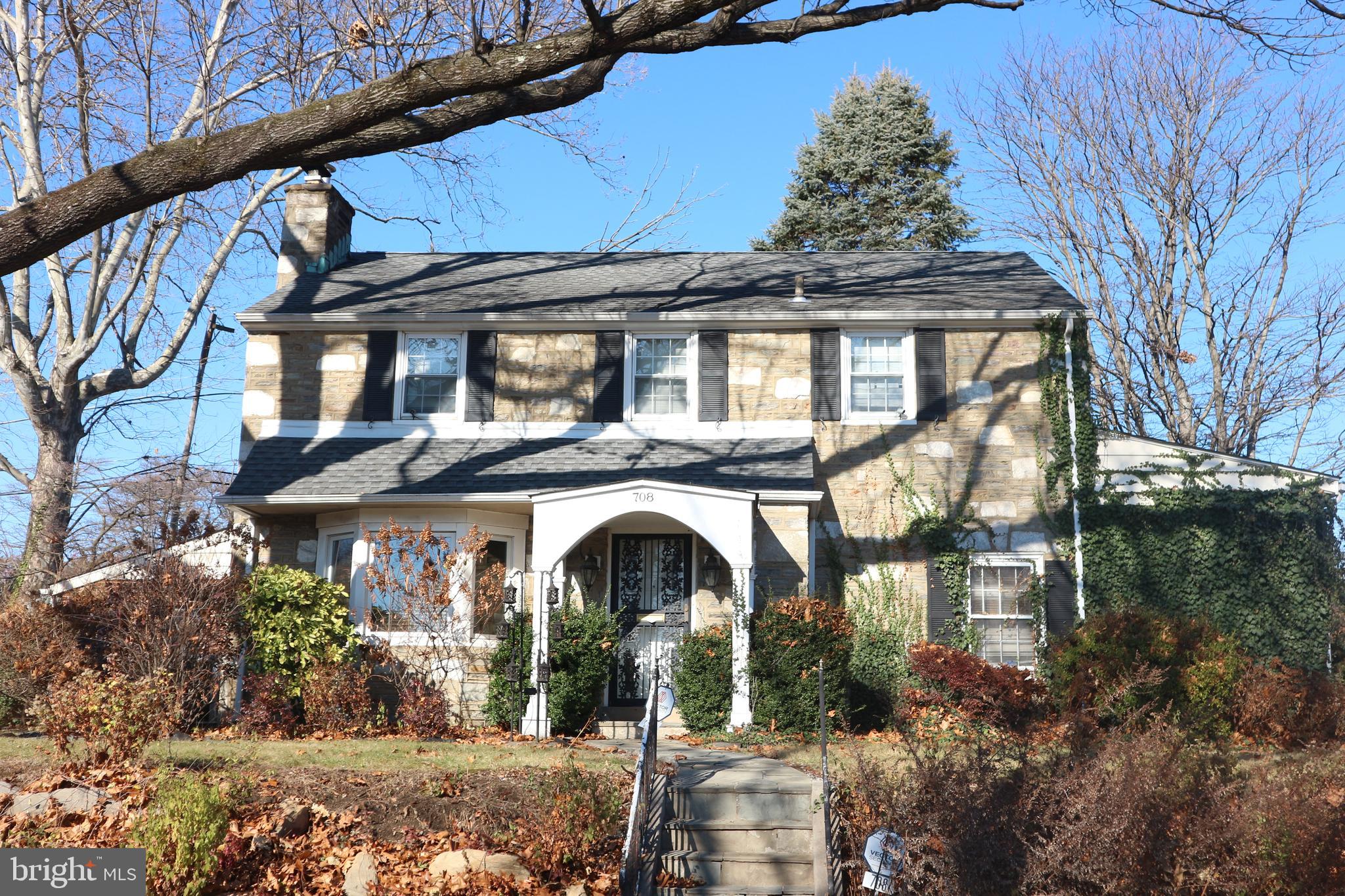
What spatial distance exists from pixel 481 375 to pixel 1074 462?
818 cm

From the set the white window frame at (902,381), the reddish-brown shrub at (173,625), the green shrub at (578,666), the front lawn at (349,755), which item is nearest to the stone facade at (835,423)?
the white window frame at (902,381)

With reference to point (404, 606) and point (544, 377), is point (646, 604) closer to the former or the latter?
point (404, 606)

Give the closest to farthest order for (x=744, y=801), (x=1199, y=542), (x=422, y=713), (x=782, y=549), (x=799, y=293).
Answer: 1. (x=744, y=801)
2. (x=422, y=713)
3. (x=782, y=549)
4. (x=1199, y=542)
5. (x=799, y=293)

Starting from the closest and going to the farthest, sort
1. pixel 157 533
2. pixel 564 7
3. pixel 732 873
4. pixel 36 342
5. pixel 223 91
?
pixel 732 873 < pixel 564 7 < pixel 157 533 < pixel 223 91 < pixel 36 342

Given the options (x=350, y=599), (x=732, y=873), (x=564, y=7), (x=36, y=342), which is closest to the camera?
(x=732, y=873)

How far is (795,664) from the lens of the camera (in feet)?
40.9

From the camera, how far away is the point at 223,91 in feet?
56.6

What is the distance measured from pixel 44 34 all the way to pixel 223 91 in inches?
97.0

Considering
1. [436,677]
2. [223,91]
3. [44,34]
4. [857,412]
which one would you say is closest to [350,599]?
[436,677]

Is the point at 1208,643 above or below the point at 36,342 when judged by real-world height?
below

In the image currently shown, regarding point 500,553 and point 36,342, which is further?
point 36,342

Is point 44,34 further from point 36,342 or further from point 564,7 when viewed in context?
point 564,7

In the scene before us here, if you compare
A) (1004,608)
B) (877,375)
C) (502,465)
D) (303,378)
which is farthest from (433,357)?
(1004,608)

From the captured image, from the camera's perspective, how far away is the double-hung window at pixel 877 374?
1567 cm
